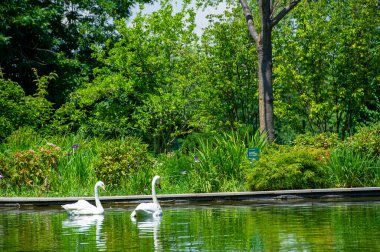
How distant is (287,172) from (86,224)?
21.3 ft

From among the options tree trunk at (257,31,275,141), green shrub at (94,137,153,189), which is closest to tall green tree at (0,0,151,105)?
tree trunk at (257,31,275,141)

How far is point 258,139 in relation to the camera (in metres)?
25.0

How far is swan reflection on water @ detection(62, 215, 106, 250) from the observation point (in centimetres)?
1411

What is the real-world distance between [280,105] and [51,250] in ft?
78.6

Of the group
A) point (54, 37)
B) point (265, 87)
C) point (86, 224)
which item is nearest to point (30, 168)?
point (86, 224)

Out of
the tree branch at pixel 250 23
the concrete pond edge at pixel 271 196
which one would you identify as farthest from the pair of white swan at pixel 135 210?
the tree branch at pixel 250 23

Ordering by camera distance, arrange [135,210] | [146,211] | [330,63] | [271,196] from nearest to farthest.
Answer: [146,211]
[135,210]
[271,196]
[330,63]

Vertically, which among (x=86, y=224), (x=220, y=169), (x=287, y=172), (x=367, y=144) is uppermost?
(x=367, y=144)

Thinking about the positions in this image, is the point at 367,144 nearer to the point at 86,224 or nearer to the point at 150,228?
the point at 86,224

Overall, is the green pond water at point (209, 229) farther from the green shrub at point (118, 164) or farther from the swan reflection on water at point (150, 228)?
the green shrub at point (118, 164)

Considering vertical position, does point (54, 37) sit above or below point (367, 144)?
above

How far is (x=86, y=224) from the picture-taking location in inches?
660

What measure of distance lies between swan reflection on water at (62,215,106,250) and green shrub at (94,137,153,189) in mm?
4276

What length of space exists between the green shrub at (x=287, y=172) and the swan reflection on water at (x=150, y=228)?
15.8 feet
